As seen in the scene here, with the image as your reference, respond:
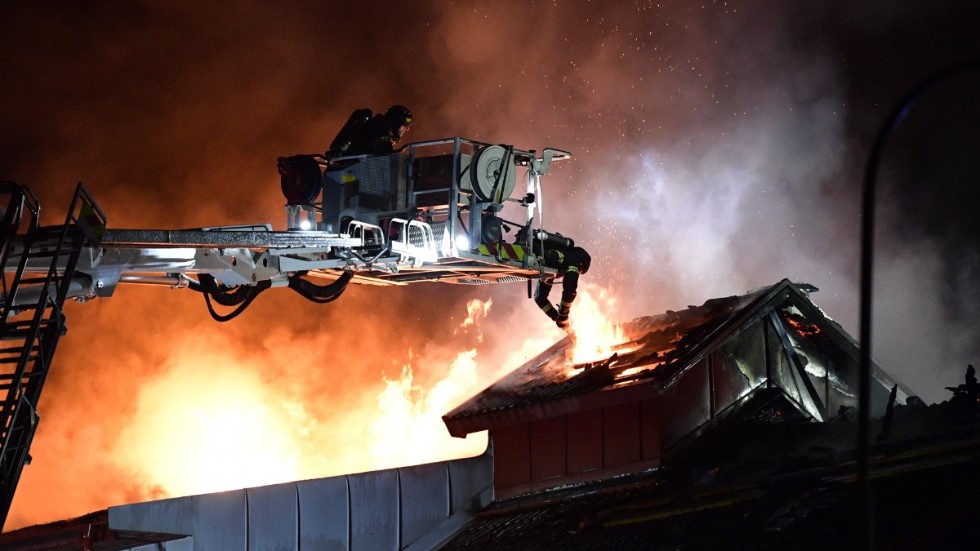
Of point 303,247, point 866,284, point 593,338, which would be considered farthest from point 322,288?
point 866,284

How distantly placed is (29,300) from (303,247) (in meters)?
2.64

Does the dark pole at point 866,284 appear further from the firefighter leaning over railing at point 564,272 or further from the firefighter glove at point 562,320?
the firefighter glove at point 562,320

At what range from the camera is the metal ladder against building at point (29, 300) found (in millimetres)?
10195

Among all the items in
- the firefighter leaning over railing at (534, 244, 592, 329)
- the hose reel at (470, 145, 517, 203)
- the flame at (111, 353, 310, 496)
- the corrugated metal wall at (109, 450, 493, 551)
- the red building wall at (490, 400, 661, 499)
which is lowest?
the corrugated metal wall at (109, 450, 493, 551)

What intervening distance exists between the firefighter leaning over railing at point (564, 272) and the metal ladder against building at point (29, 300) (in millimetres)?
5288

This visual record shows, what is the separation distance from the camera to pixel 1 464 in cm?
1011

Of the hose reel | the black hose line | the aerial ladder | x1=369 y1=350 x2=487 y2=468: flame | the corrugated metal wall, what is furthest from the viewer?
x1=369 y1=350 x2=487 y2=468: flame

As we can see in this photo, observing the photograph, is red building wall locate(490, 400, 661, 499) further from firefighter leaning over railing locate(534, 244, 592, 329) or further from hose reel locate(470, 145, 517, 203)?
hose reel locate(470, 145, 517, 203)

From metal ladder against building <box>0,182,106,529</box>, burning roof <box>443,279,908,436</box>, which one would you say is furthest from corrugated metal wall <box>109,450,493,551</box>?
metal ladder against building <box>0,182,106,529</box>

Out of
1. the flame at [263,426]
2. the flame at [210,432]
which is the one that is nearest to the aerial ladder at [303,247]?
the flame at [210,432]

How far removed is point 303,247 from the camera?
12.3 meters

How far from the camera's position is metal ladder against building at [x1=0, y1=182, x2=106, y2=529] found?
1020 centimetres

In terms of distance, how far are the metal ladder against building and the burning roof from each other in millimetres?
6827

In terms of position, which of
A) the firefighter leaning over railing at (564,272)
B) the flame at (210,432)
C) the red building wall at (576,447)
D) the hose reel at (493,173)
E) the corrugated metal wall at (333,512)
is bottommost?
the corrugated metal wall at (333,512)
